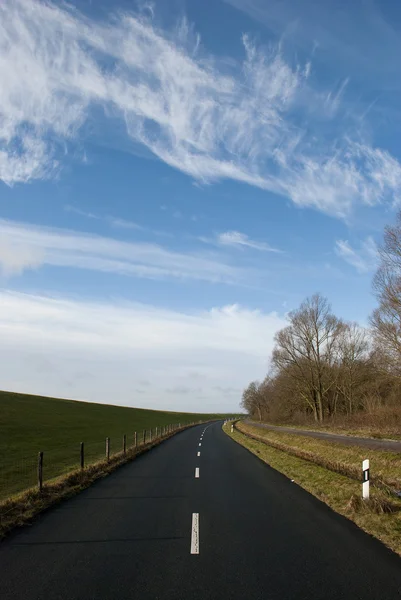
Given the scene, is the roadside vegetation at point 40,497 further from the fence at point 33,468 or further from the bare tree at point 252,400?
the bare tree at point 252,400

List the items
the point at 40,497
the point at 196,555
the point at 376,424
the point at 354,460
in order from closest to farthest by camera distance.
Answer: the point at 196,555
the point at 40,497
the point at 354,460
the point at 376,424

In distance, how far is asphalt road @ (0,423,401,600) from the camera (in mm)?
4840

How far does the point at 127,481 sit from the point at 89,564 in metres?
8.22

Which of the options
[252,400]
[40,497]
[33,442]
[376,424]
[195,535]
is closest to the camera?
[195,535]

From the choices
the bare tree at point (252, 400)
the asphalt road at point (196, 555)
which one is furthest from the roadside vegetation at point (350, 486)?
the bare tree at point (252, 400)

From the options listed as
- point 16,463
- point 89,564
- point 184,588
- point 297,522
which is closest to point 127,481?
point 297,522

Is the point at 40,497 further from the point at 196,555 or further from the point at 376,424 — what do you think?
the point at 376,424

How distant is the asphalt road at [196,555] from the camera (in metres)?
4.84

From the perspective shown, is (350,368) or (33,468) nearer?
(33,468)

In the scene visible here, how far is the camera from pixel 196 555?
6.03 m

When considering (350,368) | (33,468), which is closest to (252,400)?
(350,368)

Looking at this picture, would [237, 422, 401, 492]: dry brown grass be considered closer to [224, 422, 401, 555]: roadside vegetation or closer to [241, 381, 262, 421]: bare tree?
[224, 422, 401, 555]: roadside vegetation

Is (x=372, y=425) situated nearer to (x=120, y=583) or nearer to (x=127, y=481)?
(x=127, y=481)

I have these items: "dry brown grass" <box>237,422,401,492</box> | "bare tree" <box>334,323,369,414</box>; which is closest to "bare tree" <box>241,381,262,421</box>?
"bare tree" <box>334,323,369,414</box>
